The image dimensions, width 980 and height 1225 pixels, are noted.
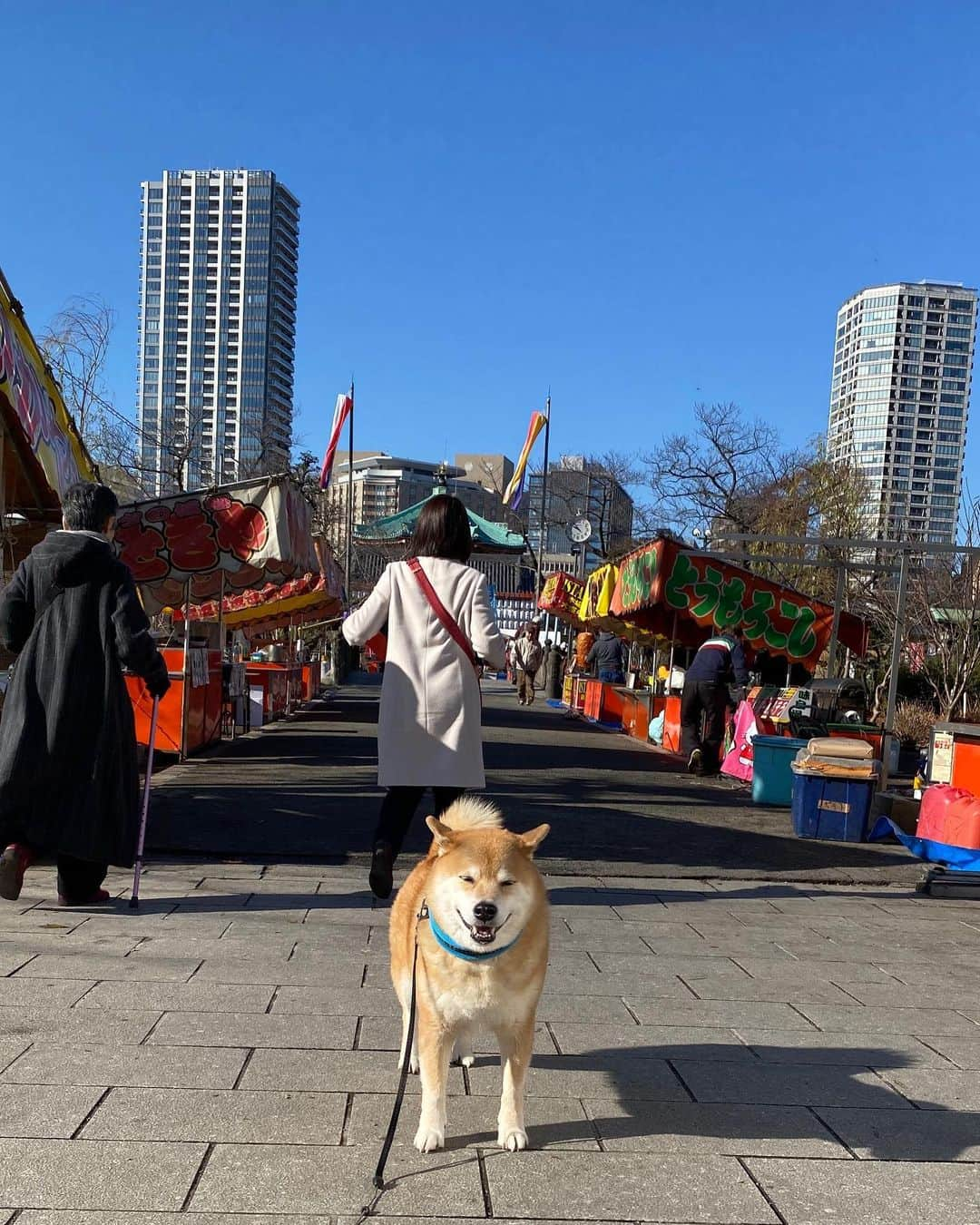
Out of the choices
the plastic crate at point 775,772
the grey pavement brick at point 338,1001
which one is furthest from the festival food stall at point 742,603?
the grey pavement brick at point 338,1001

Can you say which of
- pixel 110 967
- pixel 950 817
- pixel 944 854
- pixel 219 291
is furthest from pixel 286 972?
pixel 219 291

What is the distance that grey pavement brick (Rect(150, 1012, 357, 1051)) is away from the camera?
4074mm

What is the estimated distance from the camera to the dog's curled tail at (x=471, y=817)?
361 centimetres

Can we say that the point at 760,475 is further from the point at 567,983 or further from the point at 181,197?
the point at 181,197

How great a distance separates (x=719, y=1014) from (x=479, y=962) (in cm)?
192

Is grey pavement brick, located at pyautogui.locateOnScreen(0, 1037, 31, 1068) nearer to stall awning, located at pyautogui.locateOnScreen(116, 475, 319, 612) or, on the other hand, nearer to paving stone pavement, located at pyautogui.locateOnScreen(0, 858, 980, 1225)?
paving stone pavement, located at pyautogui.locateOnScreen(0, 858, 980, 1225)

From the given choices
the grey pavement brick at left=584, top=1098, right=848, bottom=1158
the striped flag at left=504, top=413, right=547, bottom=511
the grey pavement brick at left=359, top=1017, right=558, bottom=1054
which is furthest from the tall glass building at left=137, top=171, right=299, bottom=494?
the grey pavement brick at left=584, top=1098, right=848, bottom=1158

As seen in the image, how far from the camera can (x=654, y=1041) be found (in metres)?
4.34

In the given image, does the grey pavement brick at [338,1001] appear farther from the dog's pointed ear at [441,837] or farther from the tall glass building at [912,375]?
the tall glass building at [912,375]

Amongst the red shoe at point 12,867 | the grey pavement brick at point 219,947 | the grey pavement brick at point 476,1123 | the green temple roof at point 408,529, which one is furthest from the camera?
the green temple roof at point 408,529

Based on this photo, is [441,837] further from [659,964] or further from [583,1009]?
[659,964]

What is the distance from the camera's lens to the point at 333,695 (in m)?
33.3

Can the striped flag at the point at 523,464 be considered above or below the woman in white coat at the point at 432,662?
above

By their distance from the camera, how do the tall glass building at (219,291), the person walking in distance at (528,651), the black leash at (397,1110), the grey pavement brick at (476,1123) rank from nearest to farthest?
the black leash at (397,1110), the grey pavement brick at (476,1123), the person walking in distance at (528,651), the tall glass building at (219,291)
